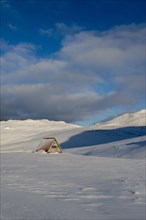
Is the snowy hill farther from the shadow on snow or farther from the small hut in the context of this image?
the small hut

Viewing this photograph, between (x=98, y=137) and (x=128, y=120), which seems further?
(x=128, y=120)

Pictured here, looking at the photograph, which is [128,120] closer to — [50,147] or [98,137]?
[98,137]

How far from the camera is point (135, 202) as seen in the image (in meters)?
7.40

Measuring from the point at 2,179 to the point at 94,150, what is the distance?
21815 mm

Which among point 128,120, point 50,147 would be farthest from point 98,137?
point 128,120


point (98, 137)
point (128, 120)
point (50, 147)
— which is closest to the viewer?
point (50, 147)

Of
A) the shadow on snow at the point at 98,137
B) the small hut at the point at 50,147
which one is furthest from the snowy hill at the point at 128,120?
the small hut at the point at 50,147

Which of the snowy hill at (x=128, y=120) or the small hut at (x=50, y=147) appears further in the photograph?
the snowy hill at (x=128, y=120)

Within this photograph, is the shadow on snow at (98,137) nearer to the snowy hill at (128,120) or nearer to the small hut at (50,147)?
the small hut at (50,147)

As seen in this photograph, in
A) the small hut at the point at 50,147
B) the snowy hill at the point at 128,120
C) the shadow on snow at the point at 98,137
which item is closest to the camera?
the small hut at the point at 50,147

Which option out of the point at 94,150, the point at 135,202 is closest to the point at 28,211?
the point at 135,202

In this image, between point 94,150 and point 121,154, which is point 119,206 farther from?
point 94,150

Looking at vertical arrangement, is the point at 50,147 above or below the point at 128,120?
below

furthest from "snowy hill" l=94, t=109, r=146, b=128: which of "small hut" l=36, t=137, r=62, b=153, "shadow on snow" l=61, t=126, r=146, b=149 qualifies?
"small hut" l=36, t=137, r=62, b=153
